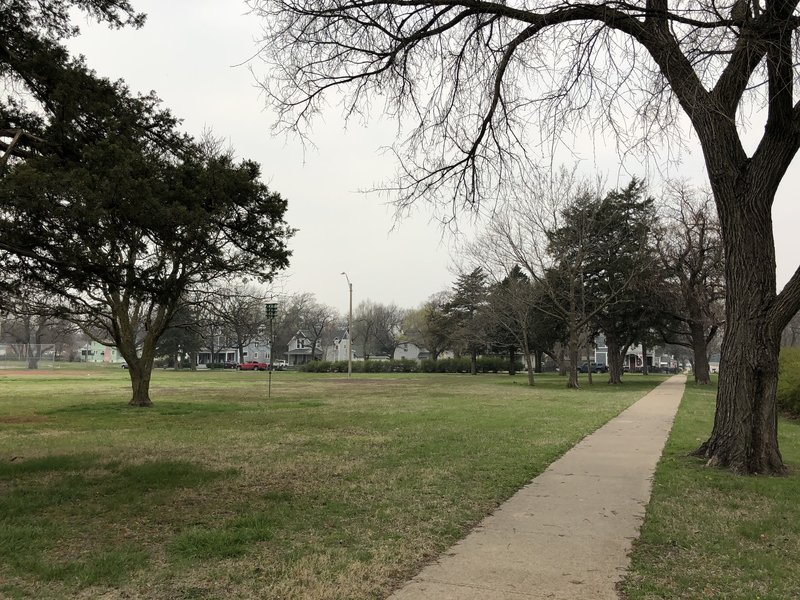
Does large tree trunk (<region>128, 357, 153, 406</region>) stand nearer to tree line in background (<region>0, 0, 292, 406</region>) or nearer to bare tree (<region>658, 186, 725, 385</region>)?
tree line in background (<region>0, 0, 292, 406</region>)

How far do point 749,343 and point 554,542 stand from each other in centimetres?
476

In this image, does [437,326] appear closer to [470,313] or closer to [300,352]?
[470,313]

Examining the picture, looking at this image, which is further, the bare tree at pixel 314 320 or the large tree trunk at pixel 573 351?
the bare tree at pixel 314 320

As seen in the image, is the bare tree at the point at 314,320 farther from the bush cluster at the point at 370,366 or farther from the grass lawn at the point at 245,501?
the grass lawn at the point at 245,501

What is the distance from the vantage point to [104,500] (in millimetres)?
6430

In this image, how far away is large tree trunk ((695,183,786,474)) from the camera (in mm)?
7938

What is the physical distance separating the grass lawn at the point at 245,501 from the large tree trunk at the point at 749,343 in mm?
2701

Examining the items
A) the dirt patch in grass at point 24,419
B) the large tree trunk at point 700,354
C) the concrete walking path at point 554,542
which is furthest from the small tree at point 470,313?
the concrete walking path at point 554,542

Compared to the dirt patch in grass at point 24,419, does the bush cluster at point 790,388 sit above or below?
above

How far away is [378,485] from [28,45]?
723 centimetres

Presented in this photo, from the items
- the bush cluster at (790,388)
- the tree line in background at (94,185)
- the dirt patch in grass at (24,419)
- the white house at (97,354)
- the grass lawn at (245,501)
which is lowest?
the white house at (97,354)

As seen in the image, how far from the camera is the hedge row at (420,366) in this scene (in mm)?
69188

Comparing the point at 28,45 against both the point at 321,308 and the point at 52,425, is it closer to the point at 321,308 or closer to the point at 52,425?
the point at 52,425

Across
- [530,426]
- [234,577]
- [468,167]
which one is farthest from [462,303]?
[234,577]
